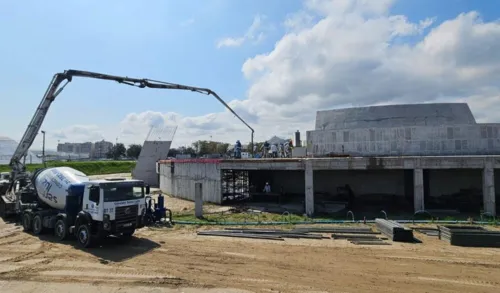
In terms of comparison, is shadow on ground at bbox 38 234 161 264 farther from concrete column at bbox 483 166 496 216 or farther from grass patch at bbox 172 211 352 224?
concrete column at bbox 483 166 496 216

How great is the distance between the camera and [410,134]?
969 inches

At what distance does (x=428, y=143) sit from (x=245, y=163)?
13.3 meters

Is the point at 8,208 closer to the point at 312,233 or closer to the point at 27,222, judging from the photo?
the point at 27,222

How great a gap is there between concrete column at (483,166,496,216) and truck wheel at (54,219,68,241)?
2238 cm

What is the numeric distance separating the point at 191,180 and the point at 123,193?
52.7 feet

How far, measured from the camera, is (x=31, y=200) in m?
17.7

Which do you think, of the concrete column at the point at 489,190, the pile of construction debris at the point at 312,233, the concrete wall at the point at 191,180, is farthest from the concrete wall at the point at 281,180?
the pile of construction debris at the point at 312,233

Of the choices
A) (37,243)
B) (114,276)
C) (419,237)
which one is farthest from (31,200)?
(419,237)

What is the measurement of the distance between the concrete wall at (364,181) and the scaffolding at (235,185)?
681 cm

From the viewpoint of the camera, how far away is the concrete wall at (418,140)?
2352 cm

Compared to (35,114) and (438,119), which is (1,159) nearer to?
(35,114)

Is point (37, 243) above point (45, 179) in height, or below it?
below

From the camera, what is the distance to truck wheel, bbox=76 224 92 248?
13.2 meters

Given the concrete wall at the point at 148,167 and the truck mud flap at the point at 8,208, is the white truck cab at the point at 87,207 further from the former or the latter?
the concrete wall at the point at 148,167
